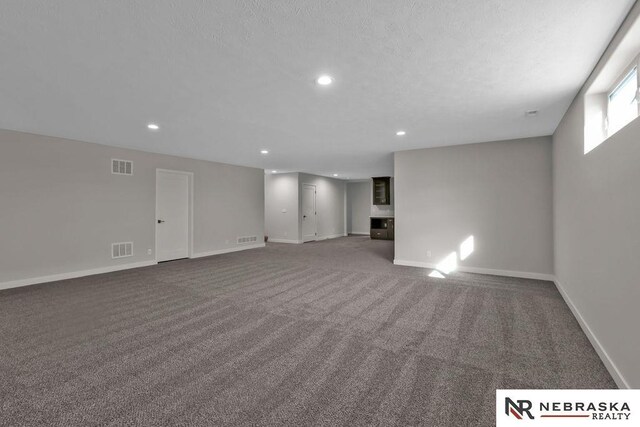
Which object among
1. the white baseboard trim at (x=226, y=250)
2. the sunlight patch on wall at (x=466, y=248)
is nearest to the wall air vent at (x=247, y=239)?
the white baseboard trim at (x=226, y=250)

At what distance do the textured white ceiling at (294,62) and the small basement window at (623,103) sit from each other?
0.96ft

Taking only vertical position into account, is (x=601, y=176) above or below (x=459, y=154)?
below

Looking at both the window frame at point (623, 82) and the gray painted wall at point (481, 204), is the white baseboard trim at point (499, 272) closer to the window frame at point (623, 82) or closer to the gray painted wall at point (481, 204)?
the gray painted wall at point (481, 204)

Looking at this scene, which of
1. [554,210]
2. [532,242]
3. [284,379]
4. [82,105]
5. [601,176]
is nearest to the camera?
[284,379]

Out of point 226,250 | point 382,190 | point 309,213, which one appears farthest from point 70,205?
point 382,190

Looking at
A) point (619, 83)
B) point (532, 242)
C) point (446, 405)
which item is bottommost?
point (446, 405)

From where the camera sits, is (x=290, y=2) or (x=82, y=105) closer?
(x=290, y=2)

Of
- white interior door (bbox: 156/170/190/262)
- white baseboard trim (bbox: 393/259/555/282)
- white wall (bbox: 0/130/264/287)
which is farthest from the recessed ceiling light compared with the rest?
white interior door (bbox: 156/170/190/262)

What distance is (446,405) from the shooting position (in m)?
1.76

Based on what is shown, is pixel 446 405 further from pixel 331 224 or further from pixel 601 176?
pixel 331 224

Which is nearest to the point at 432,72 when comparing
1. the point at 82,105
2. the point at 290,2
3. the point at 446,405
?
the point at 290,2

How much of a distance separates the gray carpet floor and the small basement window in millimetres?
1985

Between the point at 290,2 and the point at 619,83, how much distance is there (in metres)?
2.87

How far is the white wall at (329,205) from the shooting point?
35.1 ft
